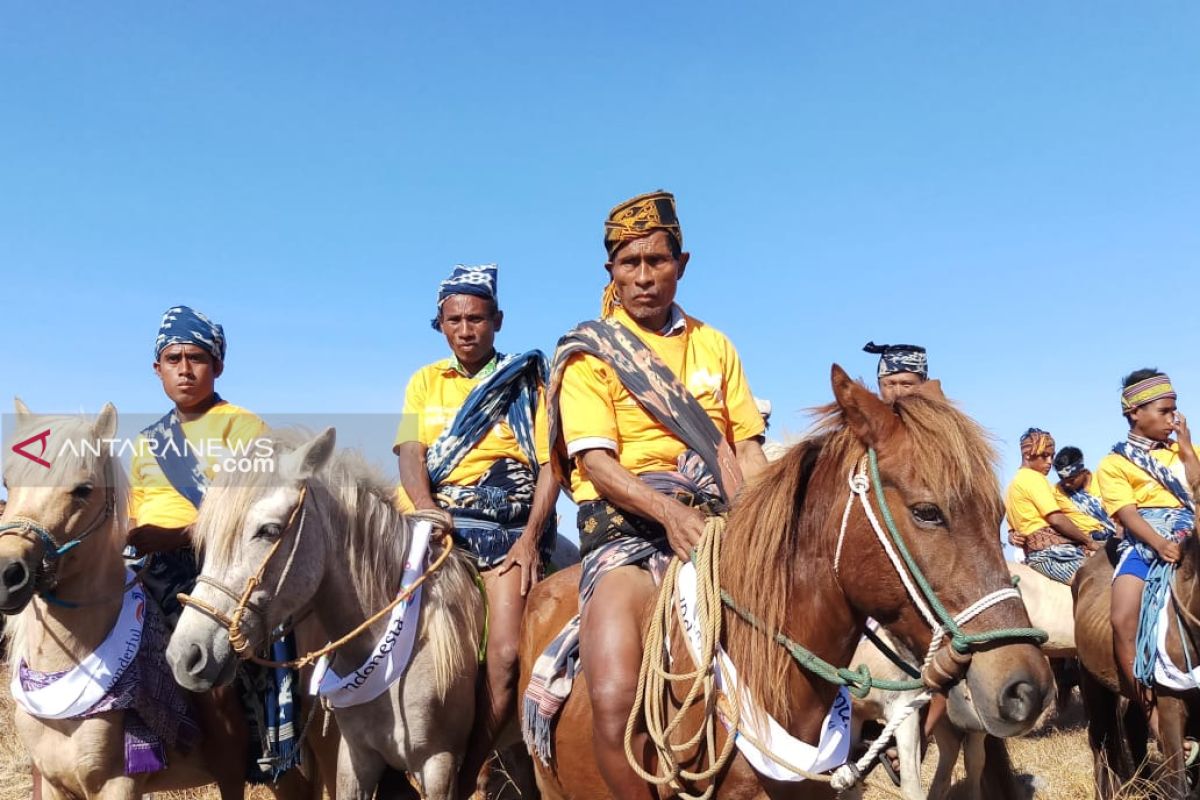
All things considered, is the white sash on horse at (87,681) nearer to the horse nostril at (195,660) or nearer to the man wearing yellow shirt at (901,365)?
the horse nostril at (195,660)

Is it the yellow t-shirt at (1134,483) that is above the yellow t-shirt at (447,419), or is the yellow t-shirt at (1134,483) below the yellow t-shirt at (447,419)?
below

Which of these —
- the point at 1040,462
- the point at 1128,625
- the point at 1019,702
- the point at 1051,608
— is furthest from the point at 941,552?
the point at 1040,462

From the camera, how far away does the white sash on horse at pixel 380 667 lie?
416 centimetres

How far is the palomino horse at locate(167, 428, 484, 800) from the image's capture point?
3754 mm

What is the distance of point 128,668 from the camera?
444cm

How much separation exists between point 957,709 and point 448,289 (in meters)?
3.69

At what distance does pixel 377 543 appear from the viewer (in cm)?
443

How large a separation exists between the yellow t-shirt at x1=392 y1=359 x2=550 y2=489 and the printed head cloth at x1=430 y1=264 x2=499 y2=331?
31 cm

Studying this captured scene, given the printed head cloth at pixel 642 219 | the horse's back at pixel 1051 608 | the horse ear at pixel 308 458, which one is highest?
the printed head cloth at pixel 642 219

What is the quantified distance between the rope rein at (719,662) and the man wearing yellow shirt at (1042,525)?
7.98 metres

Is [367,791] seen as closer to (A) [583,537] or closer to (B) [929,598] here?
(A) [583,537]

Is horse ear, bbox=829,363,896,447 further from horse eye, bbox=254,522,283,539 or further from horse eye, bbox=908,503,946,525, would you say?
horse eye, bbox=254,522,283,539

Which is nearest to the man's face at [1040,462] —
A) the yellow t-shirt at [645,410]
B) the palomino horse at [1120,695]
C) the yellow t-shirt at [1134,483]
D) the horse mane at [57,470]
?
the palomino horse at [1120,695]

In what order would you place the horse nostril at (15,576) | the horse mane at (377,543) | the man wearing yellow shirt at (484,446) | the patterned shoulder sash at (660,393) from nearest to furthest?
the patterned shoulder sash at (660,393) → the horse nostril at (15,576) → the horse mane at (377,543) → the man wearing yellow shirt at (484,446)
